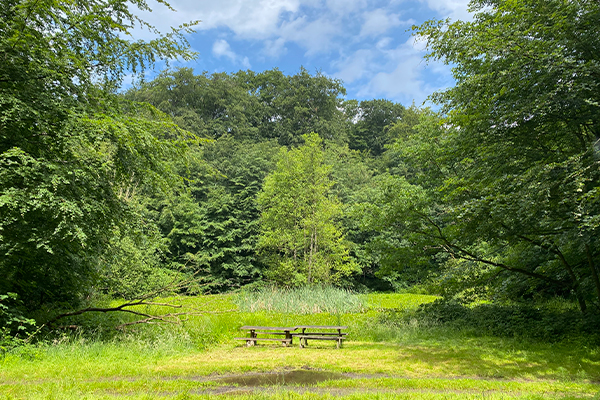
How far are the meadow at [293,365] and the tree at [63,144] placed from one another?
1.73 metres

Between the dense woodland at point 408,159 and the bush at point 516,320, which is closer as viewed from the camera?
the dense woodland at point 408,159

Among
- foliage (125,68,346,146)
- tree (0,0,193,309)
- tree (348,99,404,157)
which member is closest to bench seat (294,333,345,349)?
tree (0,0,193,309)

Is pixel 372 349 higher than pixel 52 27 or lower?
lower

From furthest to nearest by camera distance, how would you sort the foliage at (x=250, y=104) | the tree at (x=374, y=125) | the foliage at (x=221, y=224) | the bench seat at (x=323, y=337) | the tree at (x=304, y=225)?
1. the tree at (x=374, y=125)
2. the foliage at (x=250, y=104)
3. the foliage at (x=221, y=224)
4. the tree at (x=304, y=225)
5. the bench seat at (x=323, y=337)

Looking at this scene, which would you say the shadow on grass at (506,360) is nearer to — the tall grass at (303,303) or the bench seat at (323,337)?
the bench seat at (323,337)

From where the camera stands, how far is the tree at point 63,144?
21.3 feet

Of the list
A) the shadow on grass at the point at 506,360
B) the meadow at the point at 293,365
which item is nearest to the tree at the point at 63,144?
the meadow at the point at 293,365

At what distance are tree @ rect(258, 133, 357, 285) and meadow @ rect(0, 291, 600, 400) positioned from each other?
11.0 m

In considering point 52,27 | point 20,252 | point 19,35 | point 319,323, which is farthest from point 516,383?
point 52,27

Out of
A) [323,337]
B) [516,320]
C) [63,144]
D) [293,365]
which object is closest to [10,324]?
[63,144]

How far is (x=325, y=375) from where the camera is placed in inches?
234

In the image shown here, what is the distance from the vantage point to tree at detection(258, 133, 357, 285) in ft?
71.8

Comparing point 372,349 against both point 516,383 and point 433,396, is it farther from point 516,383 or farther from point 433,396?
point 433,396

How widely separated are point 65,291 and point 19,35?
590 cm
